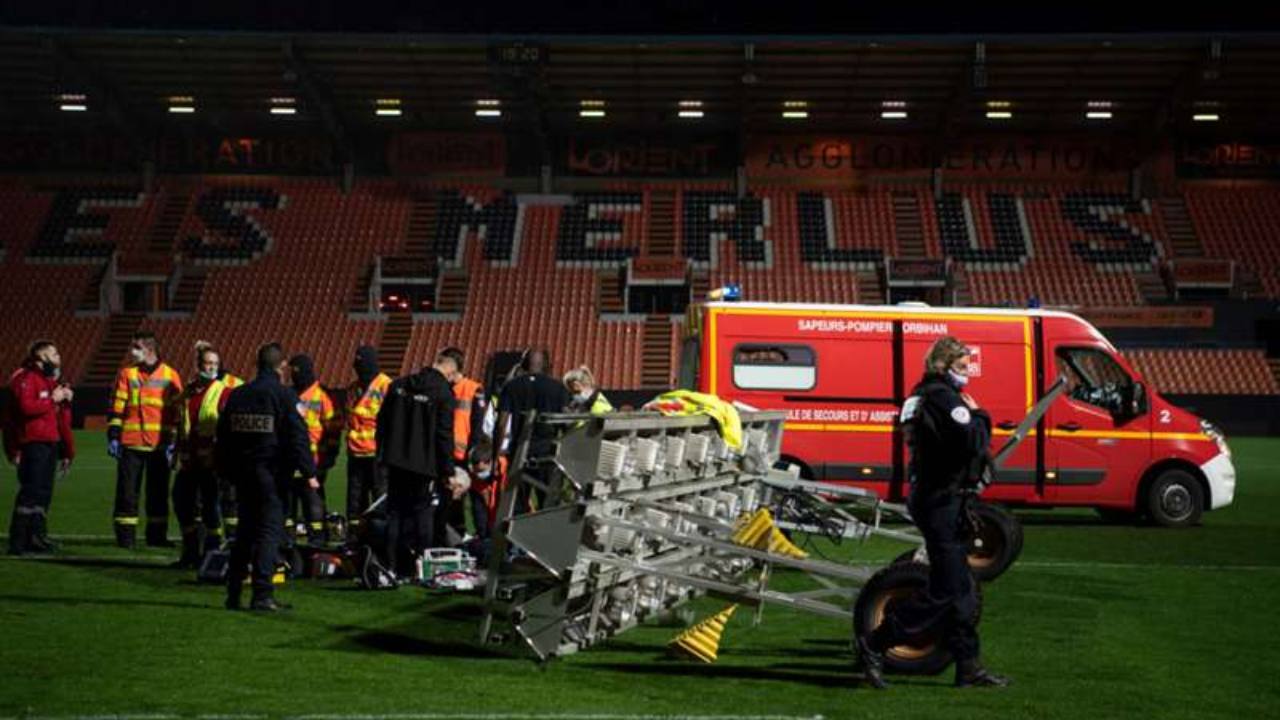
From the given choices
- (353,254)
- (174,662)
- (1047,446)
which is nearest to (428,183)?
(353,254)

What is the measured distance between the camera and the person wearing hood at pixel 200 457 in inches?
557

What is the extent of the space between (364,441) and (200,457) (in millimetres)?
2020

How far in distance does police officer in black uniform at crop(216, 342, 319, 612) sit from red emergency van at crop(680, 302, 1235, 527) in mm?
7595

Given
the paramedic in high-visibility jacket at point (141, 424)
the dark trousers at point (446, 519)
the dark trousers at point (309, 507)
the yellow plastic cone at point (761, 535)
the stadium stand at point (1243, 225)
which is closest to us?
the yellow plastic cone at point (761, 535)

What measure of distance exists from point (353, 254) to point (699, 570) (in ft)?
123

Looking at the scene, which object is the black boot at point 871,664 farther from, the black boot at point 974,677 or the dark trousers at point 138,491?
the dark trousers at point 138,491

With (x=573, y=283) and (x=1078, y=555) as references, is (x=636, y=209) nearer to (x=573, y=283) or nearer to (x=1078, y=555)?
(x=573, y=283)

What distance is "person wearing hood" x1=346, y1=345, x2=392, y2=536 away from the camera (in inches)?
625

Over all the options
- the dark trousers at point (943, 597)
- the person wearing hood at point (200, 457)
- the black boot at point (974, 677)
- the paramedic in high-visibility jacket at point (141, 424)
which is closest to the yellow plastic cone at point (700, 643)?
the dark trousers at point (943, 597)

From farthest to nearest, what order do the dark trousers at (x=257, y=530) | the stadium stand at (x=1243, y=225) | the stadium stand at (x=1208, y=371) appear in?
the stadium stand at (x=1243, y=225) < the stadium stand at (x=1208, y=371) < the dark trousers at (x=257, y=530)

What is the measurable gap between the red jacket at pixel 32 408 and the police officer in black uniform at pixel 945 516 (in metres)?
9.13

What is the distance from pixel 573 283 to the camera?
4669 cm

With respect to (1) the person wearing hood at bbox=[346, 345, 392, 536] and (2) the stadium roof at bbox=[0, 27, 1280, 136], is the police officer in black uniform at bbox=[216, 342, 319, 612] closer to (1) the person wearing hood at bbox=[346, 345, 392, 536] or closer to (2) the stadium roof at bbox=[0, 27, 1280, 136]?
(1) the person wearing hood at bbox=[346, 345, 392, 536]

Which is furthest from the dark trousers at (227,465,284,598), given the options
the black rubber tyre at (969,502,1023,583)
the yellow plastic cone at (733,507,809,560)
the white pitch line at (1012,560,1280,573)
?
the white pitch line at (1012,560,1280,573)
